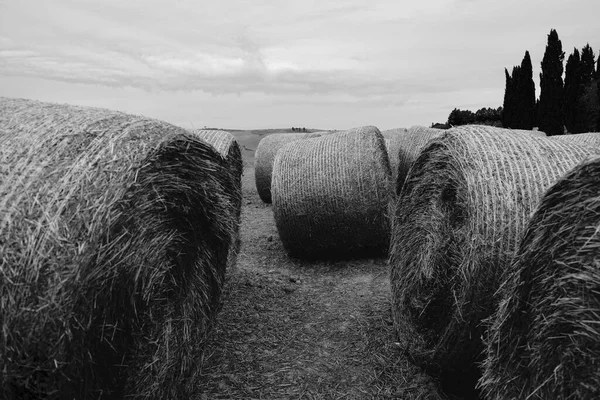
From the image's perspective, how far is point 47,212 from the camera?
266 centimetres

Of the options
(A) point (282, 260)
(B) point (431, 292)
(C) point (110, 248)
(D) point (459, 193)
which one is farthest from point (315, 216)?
(C) point (110, 248)

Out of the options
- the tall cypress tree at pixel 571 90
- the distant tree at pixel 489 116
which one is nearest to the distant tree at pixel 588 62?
the tall cypress tree at pixel 571 90

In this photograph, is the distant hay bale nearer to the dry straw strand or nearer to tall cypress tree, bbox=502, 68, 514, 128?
the dry straw strand

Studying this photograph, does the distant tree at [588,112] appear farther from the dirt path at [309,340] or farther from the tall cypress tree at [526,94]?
the dirt path at [309,340]

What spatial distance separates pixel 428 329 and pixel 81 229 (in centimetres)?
280

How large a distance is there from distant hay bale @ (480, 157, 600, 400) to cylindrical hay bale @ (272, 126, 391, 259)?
3979 mm

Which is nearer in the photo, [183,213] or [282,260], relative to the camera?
[183,213]

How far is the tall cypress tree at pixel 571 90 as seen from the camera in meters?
36.3

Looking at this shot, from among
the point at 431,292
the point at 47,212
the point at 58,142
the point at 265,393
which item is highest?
the point at 58,142

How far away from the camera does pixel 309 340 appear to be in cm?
484

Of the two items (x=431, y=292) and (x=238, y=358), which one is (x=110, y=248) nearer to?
(x=238, y=358)

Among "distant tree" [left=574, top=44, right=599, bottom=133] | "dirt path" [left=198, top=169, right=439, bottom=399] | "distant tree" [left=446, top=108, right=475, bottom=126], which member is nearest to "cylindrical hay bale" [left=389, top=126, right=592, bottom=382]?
"dirt path" [left=198, top=169, right=439, bottom=399]

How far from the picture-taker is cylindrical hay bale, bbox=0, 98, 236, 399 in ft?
8.35

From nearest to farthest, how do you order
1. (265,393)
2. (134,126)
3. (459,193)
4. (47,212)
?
(47,212)
(134,126)
(459,193)
(265,393)
